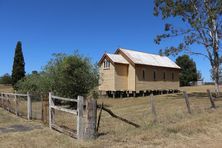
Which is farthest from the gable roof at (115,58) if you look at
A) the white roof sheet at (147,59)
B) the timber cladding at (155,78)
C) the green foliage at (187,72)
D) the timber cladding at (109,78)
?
the green foliage at (187,72)

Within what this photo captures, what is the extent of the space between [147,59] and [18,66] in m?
24.0

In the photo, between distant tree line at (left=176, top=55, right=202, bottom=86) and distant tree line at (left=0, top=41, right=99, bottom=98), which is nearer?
distant tree line at (left=0, top=41, right=99, bottom=98)

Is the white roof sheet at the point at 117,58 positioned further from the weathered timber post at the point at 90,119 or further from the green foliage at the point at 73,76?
the weathered timber post at the point at 90,119

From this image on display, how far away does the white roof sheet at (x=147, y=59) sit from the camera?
3881 centimetres

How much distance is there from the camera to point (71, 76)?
84.6 feet

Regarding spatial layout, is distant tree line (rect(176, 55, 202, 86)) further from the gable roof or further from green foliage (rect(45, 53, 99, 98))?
green foliage (rect(45, 53, 99, 98))

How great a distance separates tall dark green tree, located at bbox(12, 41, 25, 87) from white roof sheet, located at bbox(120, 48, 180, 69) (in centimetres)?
2215

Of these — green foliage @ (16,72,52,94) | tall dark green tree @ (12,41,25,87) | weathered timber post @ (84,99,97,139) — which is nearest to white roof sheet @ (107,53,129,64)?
green foliage @ (16,72,52,94)

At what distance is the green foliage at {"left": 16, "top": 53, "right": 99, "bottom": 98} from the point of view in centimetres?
2572

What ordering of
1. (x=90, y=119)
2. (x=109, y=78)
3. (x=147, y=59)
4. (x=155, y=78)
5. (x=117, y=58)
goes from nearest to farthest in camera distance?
(x=90, y=119)
(x=109, y=78)
(x=117, y=58)
(x=147, y=59)
(x=155, y=78)

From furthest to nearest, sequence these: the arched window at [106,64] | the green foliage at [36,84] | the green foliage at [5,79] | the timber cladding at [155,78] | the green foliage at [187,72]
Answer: the green foliage at [5,79]
the green foliage at [187,72]
the timber cladding at [155,78]
the arched window at [106,64]
the green foliage at [36,84]

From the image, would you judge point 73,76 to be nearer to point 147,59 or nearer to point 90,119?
point 90,119

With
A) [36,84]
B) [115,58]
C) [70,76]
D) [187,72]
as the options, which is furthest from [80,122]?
[187,72]

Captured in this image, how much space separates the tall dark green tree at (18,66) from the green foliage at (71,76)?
27578 millimetres
